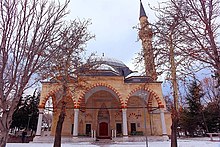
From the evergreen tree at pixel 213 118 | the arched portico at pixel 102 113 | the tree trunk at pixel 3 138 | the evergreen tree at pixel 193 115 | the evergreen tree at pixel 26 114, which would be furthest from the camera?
the evergreen tree at pixel 193 115

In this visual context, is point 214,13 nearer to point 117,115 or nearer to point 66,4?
point 66,4

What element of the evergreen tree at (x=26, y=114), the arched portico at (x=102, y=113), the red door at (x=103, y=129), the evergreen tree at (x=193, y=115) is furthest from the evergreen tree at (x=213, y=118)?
the evergreen tree at (x=26, y=114)

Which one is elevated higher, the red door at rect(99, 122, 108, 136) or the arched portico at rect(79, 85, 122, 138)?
the arched portico at rect(79, 85, 122, 138)

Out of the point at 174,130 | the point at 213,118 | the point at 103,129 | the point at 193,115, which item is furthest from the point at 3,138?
the point at 213,118

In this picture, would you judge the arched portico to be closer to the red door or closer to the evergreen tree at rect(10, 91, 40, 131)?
the red door

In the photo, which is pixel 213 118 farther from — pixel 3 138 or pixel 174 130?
pixel 3 138

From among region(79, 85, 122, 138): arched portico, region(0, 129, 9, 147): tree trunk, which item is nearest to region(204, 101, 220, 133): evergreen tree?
region(79, 85, 122, 138): arched portico

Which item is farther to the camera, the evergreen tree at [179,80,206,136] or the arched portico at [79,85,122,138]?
the evergreen tree at [179,80,206,136]

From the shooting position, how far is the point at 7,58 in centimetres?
376

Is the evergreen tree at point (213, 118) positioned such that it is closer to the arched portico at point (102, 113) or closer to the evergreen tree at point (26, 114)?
the arched portico at point (102, 113)

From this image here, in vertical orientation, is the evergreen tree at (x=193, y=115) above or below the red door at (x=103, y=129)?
above

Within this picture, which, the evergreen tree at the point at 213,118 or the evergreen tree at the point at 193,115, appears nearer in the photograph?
the evergreen tree at the point at 213,118

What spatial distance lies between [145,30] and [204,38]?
7.55 feet

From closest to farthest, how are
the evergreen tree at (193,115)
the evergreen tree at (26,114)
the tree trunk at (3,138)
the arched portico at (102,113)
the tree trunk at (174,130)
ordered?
1. the tree trunk at (3,138)
2. the tree trunk at (174,130)
3. the arched portico at (102,113)
4. the evergreen tree at (26,114)
5. the evergreen tree at (193,115)
